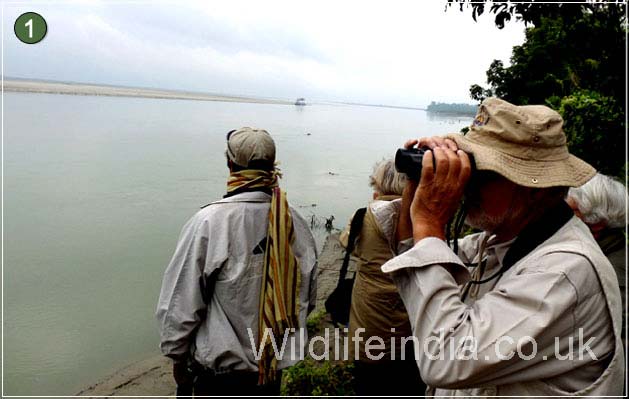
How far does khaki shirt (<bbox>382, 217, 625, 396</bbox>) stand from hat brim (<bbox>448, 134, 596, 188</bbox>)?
0.12 metres

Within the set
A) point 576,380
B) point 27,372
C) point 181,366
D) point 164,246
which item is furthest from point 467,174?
point 164,246

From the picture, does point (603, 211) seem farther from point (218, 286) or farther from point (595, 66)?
point (595, 66)

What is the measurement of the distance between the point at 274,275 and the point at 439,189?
110 centimetres

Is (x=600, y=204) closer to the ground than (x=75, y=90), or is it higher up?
closer to the ground

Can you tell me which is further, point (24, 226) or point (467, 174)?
point (24, 226)

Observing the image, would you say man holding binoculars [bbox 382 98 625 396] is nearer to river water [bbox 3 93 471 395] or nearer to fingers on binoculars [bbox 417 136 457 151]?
fingers on binoculars [bbox 417 136 457 151]

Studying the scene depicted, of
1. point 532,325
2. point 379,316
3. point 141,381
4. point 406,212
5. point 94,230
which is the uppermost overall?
point 406,212

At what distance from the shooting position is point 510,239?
105 centimetres

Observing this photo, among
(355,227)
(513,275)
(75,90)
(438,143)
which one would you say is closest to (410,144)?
(438,143)

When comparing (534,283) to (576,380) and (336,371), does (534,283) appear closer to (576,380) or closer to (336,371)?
(576,380)

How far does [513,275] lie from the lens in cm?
94

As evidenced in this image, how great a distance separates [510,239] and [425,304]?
1.00ft

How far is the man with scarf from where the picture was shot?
1.80 metres

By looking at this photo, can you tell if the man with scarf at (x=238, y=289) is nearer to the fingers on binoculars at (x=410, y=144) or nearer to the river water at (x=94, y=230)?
the fingers on binoculars at (x=410, y=144)
